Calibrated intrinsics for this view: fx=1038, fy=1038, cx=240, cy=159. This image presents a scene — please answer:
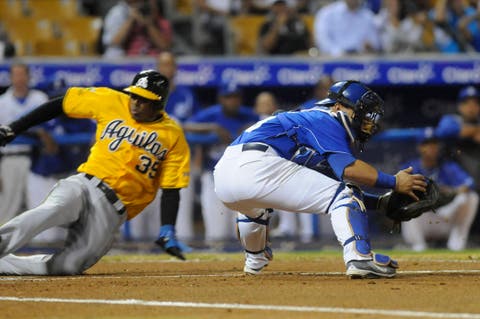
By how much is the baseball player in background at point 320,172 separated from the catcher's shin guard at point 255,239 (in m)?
0.01

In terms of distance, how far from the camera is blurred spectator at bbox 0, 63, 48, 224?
11.6m

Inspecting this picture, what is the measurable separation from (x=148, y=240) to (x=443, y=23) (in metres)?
4.62

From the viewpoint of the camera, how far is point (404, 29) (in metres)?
12.9

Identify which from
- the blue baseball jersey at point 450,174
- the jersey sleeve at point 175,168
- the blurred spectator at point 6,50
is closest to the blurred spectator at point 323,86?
the blue baseball jersey at point 450,174

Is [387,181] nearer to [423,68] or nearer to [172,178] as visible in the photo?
[172,178]

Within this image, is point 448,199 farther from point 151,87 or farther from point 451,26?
point 151,87

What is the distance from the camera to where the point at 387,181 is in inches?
250

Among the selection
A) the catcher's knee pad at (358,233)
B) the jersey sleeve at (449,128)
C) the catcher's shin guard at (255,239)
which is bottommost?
the catcher's shin guard at (255,239)

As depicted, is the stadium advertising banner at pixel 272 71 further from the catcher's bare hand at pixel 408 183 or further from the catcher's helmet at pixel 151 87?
the catcher's bare hand at pixel 408 183

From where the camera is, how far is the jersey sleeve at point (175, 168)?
7.37m

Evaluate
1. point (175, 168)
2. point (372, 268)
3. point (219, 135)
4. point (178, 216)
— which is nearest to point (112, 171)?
point (175, 168)

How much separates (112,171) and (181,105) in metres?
4.70

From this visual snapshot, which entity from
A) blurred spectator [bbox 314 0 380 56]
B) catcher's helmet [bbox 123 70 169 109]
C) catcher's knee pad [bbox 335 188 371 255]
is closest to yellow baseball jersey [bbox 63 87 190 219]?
catcher's helmet [bbox 123 70 169 109]

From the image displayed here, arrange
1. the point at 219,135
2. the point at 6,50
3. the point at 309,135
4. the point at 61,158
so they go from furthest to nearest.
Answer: the point at 6,50 → the point at 61,158 → the point at 219,135 → the point at 309,135
